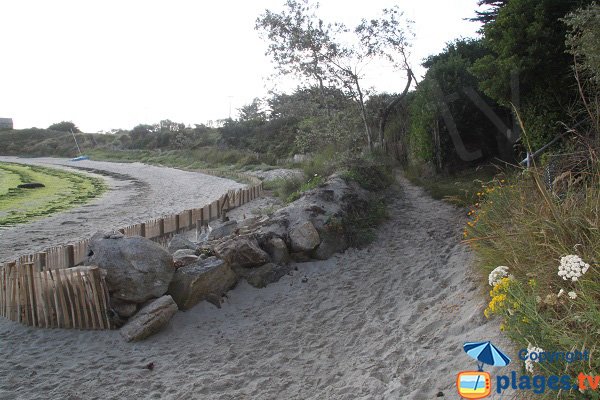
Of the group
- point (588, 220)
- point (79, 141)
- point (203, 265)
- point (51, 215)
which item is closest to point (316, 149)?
point (51, 215)

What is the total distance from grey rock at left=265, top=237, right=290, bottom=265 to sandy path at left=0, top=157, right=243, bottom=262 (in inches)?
219

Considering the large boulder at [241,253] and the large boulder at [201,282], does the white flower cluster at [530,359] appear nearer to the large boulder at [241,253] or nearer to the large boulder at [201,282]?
the large boulder at [201,282]

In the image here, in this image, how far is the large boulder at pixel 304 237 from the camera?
735 centimetres

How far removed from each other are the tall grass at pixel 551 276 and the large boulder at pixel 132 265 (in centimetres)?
381

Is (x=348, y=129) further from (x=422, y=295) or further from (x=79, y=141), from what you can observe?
(x=79, y=141)

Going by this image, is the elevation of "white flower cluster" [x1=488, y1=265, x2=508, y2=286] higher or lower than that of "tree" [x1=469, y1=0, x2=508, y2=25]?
lower

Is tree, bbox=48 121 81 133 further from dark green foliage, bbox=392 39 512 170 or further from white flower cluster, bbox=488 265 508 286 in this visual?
white flower cluster, bbox=488 265 508 286

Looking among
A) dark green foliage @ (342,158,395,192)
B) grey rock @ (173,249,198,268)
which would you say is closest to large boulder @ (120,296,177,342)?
grey rock @ (173,249,198,268)

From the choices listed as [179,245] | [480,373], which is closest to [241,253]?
[179,245]

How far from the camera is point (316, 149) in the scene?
19188 mm

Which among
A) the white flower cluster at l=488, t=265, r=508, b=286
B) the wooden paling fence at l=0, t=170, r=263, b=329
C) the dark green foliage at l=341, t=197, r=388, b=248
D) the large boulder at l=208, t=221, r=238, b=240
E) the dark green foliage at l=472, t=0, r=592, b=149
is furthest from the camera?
the large boulder at l=208, t=221, r=238, b=240

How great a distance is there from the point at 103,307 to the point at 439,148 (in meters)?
10.2

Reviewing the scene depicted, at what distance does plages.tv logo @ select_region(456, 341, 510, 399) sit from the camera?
96.9 inches

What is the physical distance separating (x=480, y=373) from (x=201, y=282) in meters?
4.09
